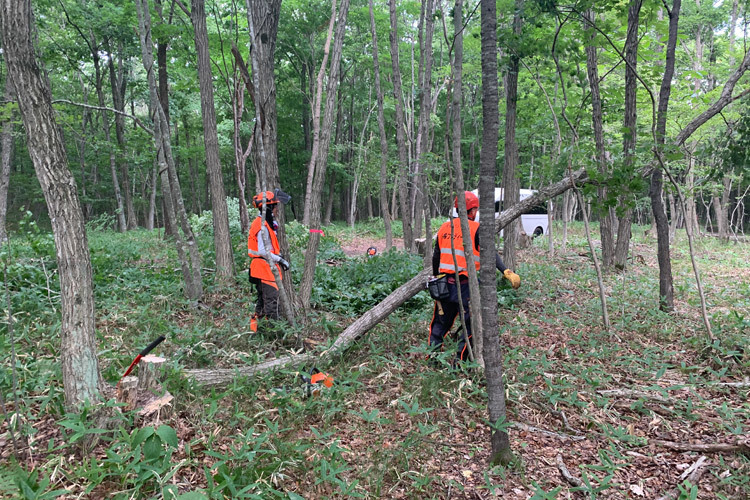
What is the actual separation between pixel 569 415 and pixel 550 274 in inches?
204

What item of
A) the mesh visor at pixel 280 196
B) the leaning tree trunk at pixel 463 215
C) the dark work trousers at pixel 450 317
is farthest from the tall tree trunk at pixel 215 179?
the leaning tree trunk at pixel 463 215

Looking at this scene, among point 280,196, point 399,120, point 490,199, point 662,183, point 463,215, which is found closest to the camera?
point 490,199

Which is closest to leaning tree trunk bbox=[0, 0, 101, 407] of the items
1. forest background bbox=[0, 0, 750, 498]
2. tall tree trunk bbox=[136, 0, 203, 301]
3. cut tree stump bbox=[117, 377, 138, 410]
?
forest background bbox=[0, 0, 750, 498]

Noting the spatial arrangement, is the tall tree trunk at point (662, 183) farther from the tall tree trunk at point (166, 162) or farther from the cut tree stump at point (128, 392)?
the tall tree trunk at point (166, 162)

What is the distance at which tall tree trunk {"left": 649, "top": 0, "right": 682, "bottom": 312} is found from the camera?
5.34 metres

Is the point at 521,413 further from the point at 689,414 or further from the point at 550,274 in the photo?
the point at 550,274

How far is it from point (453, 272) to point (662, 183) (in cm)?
341

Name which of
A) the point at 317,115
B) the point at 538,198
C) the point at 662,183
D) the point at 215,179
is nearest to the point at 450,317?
the point at 538,198

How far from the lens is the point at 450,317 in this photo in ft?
A: 15.3

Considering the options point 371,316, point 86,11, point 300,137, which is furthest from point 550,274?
point 300,137

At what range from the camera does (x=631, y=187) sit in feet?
14.3

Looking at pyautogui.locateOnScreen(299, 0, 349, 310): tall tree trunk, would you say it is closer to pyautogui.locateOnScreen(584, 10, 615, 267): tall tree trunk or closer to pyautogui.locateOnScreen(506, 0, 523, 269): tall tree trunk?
pyautogui.locateOnScreen(506, 0, 523, 269): tall tree trunk

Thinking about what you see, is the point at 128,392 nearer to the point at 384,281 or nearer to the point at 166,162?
the point at 166,162

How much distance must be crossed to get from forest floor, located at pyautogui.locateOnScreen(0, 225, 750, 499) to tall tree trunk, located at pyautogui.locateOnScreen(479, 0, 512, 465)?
2.12 feet
